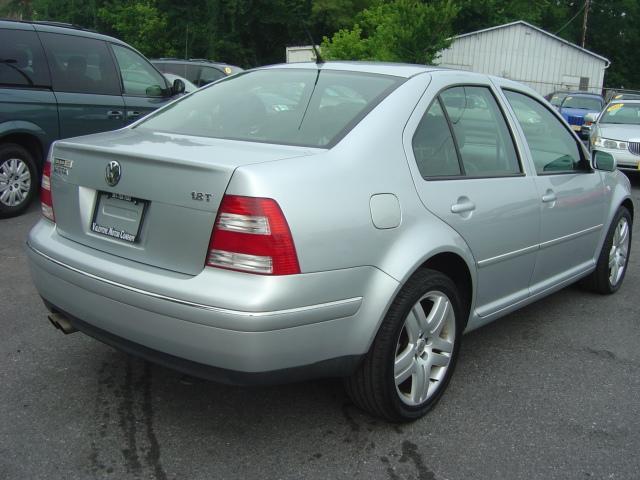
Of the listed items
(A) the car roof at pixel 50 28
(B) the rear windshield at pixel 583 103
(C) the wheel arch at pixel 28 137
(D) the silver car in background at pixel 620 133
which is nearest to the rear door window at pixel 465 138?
(C) the wheel arch at pixel 28 137

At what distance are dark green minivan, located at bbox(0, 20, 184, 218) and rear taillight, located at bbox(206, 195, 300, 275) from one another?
4.93 meters

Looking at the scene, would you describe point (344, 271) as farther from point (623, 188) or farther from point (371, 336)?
point (623, 188)

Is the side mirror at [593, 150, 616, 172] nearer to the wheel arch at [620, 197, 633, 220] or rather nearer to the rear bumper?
the wheel arch at [620, 197, 633, 220]

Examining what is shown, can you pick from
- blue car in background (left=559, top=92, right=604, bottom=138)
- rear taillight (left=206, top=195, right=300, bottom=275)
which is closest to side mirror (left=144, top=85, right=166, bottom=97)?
rear taillight (left=206, top=195, right=300, bottom=275)

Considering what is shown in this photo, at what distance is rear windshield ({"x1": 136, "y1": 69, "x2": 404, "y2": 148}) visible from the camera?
2998 mm

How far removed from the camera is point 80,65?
7.26 metres

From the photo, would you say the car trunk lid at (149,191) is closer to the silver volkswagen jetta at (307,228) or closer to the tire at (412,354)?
the silver volkswagen jetta at (307,228)

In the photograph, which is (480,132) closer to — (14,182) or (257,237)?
(257,237)

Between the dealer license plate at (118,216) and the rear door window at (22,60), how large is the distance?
4.46 meters

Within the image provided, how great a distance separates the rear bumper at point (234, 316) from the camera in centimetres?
239

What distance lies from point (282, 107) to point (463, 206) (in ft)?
3.24

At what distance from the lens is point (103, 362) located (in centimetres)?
354

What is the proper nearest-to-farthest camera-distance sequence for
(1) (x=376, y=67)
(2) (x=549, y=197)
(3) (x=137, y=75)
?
(1) (x=376, y=67) → (2) (x=549, y=197) → (3) (x=137, y=75)

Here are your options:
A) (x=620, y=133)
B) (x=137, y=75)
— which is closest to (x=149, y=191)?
(x=137, y=75)
